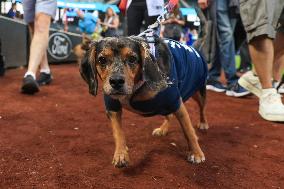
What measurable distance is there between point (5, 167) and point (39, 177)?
206mm

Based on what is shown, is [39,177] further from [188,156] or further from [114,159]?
[188,156]

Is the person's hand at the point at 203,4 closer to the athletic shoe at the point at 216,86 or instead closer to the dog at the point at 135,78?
the athletic shoe at the point at 216,86

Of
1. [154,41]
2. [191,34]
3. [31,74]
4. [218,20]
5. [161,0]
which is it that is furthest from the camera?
[191,34]

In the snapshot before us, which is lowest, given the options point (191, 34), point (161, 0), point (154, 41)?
point (191, 34)

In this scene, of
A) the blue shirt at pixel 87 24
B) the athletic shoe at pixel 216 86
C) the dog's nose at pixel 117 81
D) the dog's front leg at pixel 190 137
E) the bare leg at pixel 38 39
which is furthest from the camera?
the blue shirt at pixel 87 24

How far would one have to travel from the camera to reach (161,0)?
2.88m

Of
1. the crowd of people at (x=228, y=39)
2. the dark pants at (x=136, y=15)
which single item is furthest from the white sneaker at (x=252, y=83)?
the dark pants at (x=136, y=15)

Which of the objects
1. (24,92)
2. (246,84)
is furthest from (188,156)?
(24,92)

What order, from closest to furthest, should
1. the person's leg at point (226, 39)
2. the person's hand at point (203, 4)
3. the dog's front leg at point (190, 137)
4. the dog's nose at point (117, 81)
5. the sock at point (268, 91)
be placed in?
the dog's nose at point (117, 81) → the dog's front leg at point (190, 137) → the sock at point (268, 91) → the person's hand at point (203, 4) → the person's leg at point (226, 39)

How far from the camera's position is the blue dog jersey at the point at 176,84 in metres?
1.85

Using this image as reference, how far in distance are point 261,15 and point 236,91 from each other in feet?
4.61

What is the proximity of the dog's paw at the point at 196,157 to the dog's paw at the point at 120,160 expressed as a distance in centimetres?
33

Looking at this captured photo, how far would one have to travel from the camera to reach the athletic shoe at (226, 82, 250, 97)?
13.5ft

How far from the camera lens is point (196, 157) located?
2.00 m
